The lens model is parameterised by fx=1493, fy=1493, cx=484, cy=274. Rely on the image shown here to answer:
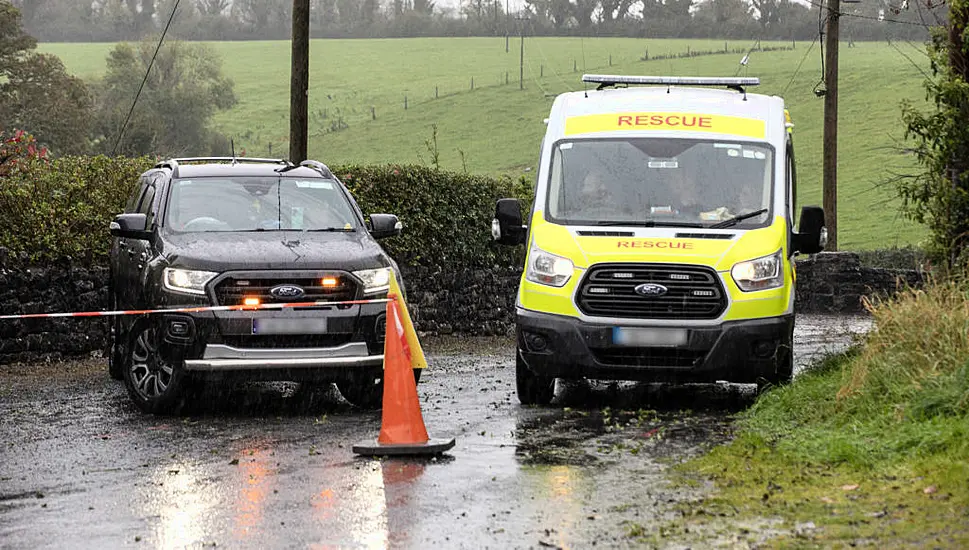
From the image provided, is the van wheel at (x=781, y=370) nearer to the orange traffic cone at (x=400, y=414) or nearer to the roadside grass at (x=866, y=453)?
the roadside grass at (x=866, y=453)

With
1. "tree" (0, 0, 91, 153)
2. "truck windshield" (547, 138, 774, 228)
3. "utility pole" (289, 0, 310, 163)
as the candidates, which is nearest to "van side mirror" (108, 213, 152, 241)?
"truck windshield" (547, 138, 774, 228)

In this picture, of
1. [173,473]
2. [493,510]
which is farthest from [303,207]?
[493,510]

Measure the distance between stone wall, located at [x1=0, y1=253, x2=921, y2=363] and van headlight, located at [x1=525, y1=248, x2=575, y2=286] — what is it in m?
2.64

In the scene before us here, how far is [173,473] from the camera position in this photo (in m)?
9.02

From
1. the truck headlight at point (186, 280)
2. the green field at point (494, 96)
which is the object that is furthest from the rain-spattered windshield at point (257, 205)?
the green field at point (494, 96)

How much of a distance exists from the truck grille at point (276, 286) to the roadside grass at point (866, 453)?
10.9 feet

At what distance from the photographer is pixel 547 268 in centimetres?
1206

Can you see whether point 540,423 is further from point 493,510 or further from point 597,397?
point 493,510

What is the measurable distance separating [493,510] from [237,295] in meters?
4.43

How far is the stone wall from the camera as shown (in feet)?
53.3

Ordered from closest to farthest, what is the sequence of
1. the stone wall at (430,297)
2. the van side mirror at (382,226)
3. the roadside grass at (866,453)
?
1. the roadside grass at (866,453)
2. the van side mirror at (382,226)
3. the stone wall at (430,297)

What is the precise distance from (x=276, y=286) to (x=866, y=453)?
16.1 feet

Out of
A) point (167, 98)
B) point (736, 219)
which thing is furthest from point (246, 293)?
point (167, 98)

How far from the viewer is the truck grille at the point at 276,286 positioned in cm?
1157
